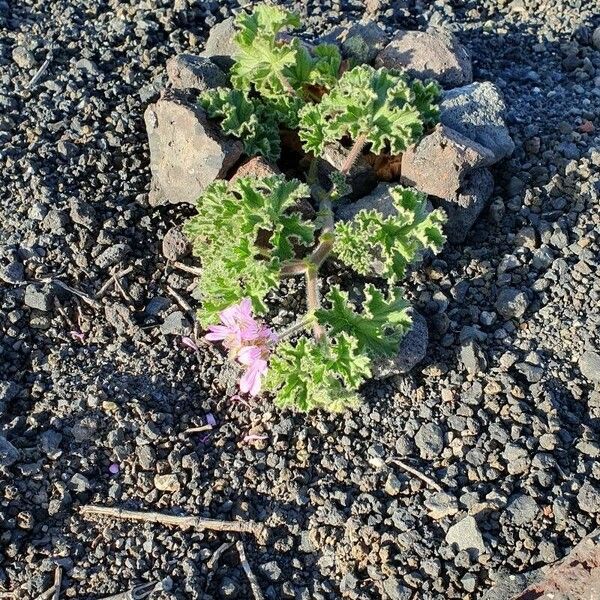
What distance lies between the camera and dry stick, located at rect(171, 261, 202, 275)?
4.70m

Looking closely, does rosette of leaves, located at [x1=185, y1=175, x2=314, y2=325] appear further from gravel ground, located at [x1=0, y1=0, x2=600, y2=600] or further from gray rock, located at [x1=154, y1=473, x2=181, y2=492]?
gray rock, located at [x1=154, y1=473, x2=181, y2=492]

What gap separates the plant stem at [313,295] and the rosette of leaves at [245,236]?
15 cm

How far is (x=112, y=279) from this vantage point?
4.66m

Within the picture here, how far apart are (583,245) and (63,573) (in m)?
3.05

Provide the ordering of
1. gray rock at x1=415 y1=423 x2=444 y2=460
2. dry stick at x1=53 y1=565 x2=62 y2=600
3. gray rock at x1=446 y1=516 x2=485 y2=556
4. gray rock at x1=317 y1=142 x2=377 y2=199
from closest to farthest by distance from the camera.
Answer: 1. dry stick at x1=53 y1=565 x2=62 y2=600
2. gray rock at x1=446 y1=516 x2=485 y2=556
3. gray rock at x1=415 y1=423 x2=444 y2=460
4. gray rock at x1=317 y1=142 x2=377 y2=199

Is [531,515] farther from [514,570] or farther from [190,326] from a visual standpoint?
[190,326]

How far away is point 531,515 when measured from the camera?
3.87 meters

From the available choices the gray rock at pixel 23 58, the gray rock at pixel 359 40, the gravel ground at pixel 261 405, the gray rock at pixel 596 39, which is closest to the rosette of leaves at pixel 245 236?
the gravel ground at pixel 261 405

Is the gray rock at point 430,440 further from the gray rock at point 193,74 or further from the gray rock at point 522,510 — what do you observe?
the gray rock at point 193,74

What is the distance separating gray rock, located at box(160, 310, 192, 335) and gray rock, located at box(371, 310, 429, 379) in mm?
986

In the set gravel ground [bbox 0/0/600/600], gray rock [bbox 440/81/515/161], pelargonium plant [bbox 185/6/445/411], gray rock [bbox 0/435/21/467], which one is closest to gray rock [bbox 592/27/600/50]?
gravel ground [bbox 0/0/600/600]

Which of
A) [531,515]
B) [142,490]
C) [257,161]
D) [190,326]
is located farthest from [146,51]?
[531,515]

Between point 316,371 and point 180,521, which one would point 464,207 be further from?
point 180,521

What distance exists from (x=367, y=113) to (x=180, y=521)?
2234mm
